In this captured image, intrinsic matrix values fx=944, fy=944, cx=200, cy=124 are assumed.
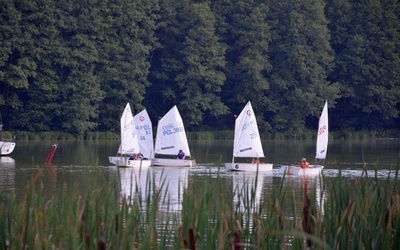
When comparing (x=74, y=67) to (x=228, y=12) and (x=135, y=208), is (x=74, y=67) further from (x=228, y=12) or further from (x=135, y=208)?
(x=135, y=208)

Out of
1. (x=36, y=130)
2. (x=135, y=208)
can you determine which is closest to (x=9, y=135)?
(x=36, y=130)

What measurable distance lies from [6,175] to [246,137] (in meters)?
12.9

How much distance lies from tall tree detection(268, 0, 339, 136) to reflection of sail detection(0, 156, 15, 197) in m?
35.0

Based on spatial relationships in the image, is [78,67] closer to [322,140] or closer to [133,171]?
[322,140]

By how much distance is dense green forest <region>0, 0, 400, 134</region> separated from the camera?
62219mm

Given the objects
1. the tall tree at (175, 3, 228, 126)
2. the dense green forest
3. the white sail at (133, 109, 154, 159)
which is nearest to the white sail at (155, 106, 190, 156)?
the white sail at (133, 109, 154, 159)

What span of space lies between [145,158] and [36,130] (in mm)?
22130

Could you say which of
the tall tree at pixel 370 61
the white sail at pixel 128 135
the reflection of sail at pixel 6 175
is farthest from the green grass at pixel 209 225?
the tall tree at pixel 370 61

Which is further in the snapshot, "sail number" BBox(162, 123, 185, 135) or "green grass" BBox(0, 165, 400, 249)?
"sail number" BBox(162, 123, 185, 135)

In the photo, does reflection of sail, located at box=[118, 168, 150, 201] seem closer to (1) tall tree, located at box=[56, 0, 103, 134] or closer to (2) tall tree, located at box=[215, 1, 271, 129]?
(1) tall tree, located at box=[56, 0, 103, 134]

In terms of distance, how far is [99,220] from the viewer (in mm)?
8914

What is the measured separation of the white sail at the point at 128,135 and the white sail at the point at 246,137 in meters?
4.71

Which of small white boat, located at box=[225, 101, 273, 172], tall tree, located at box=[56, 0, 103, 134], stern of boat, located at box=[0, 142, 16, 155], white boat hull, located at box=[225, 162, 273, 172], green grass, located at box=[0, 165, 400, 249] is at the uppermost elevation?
tall tree, located at box=[56, 0, 103, 134]

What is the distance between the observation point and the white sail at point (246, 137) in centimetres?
3744
